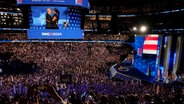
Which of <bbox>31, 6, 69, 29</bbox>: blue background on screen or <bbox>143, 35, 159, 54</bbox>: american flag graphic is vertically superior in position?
<bbox>31, 6, 69, 29</bbox>: blue background on screen

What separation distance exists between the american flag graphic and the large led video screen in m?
6.84

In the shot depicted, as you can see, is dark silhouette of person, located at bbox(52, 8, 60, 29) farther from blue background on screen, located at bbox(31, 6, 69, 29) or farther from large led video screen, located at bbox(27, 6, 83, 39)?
blue background on screen, located at bbox(31, 6, 69, 29)

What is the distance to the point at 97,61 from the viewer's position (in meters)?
30.2

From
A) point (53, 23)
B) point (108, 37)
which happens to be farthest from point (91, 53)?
point (53, 23)

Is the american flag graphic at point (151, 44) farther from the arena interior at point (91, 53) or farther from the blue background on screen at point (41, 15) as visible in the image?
the blue background on screen at point (41, 15)

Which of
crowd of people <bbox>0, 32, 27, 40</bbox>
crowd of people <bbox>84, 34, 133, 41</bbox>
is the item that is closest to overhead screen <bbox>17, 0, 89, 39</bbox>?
crowd of people <bbox>0, 32, 27, 40</bbox>

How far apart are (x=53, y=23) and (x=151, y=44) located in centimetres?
915

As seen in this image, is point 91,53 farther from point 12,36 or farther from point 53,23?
point 53,23

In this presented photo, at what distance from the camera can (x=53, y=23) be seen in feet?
50.9

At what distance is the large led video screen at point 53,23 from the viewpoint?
48.7ft

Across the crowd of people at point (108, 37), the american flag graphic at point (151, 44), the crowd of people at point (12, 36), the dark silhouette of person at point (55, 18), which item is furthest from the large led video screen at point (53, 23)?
the crowd of people at point (108, 37)

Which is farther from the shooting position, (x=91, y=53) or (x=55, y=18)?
(x=91, y=53)

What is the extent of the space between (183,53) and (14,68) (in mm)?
18965

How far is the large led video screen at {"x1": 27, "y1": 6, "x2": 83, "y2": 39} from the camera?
14844mm
